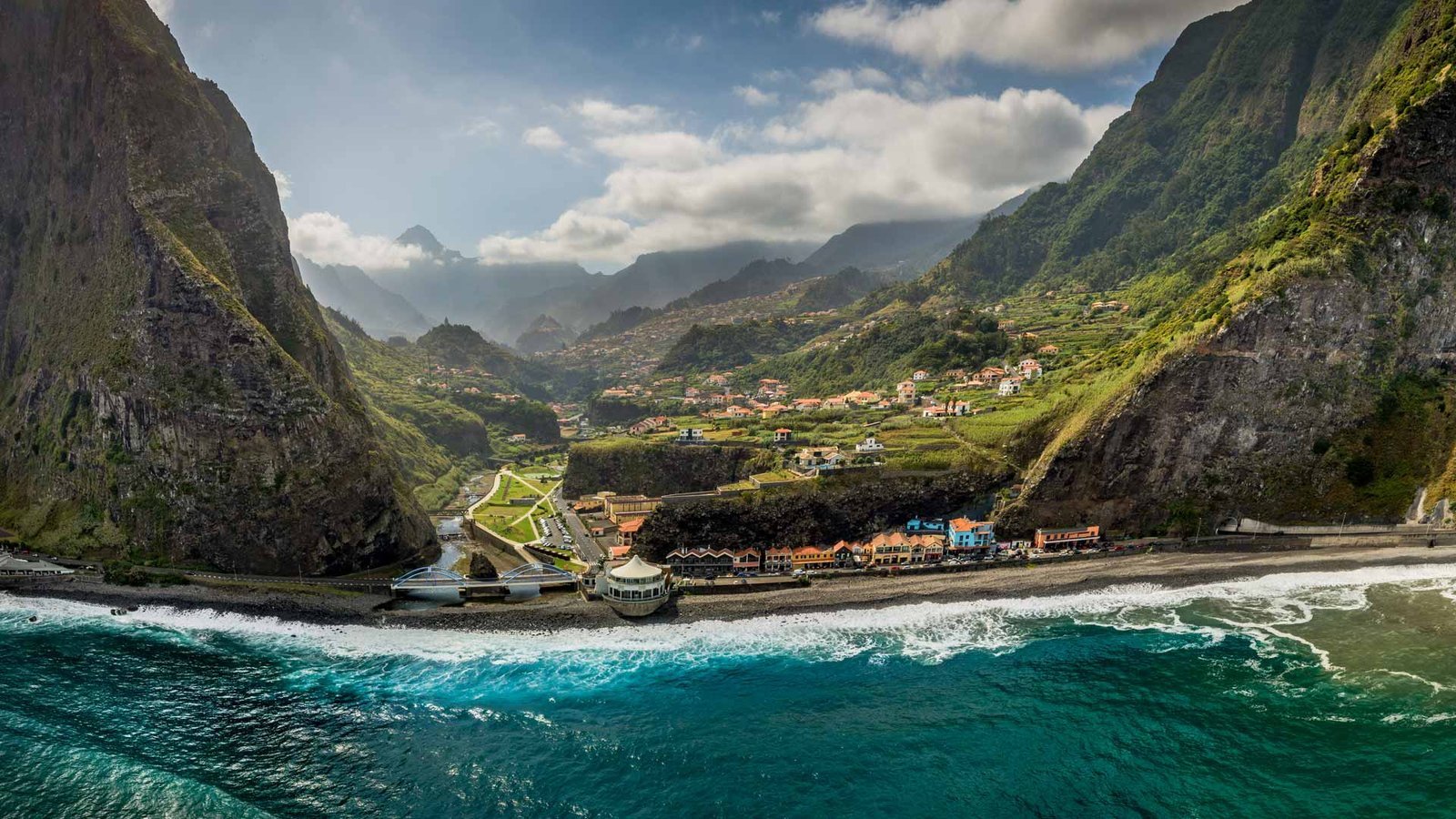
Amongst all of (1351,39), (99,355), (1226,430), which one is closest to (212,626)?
(99,355)

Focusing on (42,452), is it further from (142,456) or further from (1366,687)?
(1366,687)

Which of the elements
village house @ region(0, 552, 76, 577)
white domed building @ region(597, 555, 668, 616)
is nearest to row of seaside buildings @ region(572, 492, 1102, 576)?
white domed building @ region(597, 555, 668, 616)

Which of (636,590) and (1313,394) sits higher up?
(1313,394)

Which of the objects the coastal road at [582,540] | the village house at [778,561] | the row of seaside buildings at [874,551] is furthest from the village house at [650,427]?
the village house at [778,561]

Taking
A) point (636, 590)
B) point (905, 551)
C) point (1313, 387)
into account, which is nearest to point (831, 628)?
point (905, 551)

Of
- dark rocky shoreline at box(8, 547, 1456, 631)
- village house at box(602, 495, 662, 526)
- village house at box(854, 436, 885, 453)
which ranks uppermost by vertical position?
village house at box(854, 436, 885, 453)

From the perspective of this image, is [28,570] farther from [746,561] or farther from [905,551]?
[905,551]

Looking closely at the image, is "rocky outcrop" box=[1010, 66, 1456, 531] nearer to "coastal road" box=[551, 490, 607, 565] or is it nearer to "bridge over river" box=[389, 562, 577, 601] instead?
"coastal road" box=[551, 490, 607, 565]

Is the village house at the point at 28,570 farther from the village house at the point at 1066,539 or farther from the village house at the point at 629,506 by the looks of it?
the village house at the point at 1066,539
